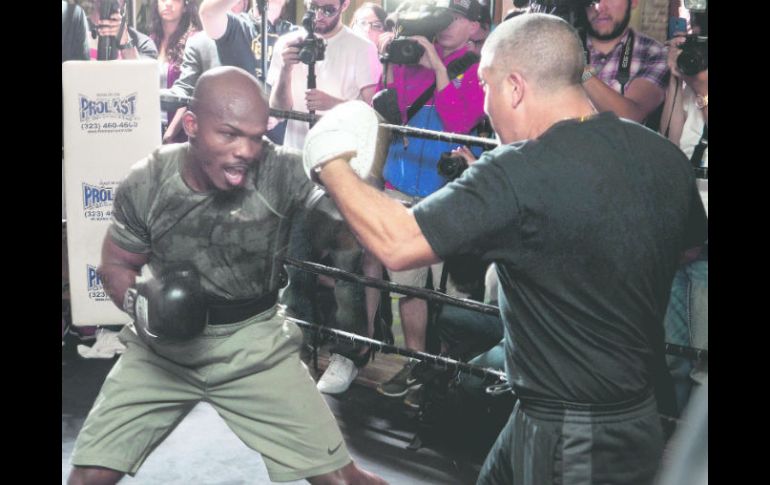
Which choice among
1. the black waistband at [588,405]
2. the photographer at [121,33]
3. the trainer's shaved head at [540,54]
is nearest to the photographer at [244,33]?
the photographer at [121,33]

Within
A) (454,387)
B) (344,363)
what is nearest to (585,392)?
(454,387)

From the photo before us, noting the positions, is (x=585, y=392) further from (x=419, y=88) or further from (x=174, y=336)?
(x=174, y=336)

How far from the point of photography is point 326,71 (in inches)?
98.8

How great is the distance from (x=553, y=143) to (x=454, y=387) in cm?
95

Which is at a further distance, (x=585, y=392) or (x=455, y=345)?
(x=455, y=345)

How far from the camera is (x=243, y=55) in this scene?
253cm

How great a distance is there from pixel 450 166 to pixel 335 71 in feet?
1.45

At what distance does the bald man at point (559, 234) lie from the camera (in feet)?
5.70

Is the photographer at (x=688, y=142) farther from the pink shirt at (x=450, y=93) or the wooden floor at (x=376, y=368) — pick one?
the wooden floor at (x=376, y=368)

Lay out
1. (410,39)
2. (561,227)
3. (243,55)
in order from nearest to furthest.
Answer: (561,227)
(410,39)
(243,55)

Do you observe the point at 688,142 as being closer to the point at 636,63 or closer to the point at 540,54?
the point at 636,63

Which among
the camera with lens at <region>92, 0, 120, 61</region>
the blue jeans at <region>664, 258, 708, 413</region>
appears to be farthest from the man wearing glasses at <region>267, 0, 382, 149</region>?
the blue jeans at <region>664, 258, 708, 413</region>

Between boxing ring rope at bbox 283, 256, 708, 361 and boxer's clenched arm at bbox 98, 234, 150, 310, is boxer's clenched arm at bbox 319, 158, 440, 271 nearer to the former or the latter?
boxing ring rope at bbox 283, 256, 708, 361

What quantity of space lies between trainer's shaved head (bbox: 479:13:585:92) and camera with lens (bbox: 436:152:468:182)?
432 mm
